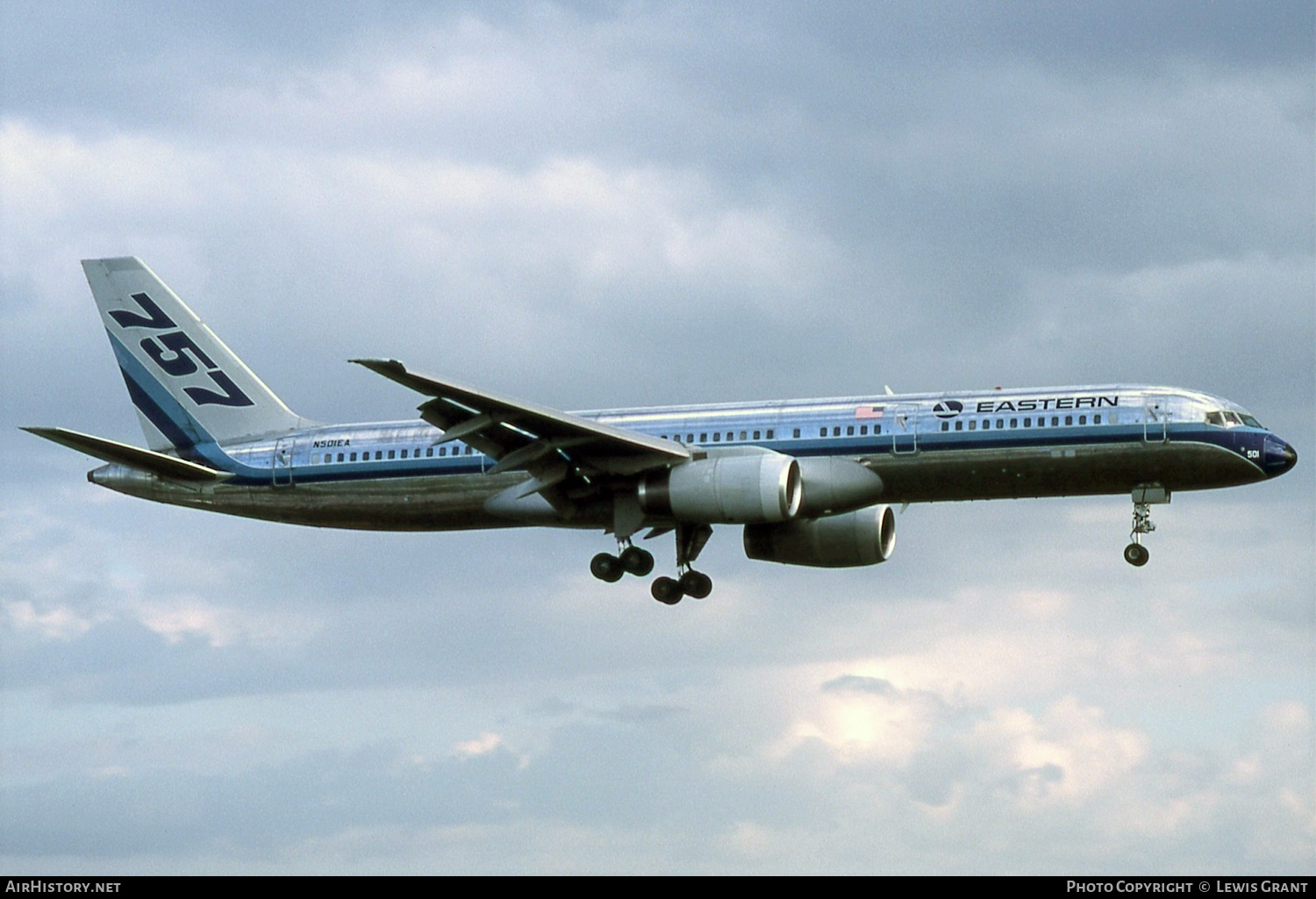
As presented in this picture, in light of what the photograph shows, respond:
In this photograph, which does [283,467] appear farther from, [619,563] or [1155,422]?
[1155,422]

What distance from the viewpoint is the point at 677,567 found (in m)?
56.4

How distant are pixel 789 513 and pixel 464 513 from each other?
10.4 meters

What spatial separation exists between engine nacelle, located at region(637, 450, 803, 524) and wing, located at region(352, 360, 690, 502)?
2.08 ft

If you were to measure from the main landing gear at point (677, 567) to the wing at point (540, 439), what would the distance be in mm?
2922

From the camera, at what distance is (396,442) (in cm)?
5678

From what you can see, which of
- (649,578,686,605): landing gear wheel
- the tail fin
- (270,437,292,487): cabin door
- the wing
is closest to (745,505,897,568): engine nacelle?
(649,578,686,605): landing gear wheel

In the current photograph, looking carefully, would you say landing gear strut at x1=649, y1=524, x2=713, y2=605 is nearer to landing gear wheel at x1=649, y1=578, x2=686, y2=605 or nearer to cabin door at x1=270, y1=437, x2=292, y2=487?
landing gear wheel at x1=649, y1=578, x2=686, y2=605

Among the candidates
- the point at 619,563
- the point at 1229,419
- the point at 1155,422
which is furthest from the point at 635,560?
the point at 1229,419

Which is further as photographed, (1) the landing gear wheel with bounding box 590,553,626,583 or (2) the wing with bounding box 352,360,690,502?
(1) the landing gear wheel with bounding box 590,553,626,583

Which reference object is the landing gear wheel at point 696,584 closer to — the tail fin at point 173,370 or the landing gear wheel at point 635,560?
the landing gear wheel at point 635,560

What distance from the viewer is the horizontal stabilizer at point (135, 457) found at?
5291cm

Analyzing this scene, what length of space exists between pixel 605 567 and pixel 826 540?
6702mm

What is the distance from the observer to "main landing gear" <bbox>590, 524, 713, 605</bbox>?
182 feet
